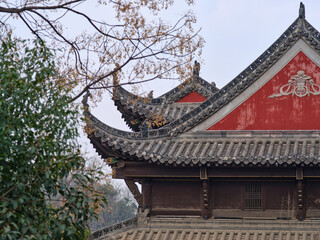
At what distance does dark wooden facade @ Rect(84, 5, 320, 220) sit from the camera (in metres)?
17.2

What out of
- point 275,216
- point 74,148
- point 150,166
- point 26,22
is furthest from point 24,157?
point 275,216

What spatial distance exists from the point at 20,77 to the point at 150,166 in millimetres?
7728

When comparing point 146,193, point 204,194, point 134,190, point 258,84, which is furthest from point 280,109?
point 134,190

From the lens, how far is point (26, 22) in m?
13.3

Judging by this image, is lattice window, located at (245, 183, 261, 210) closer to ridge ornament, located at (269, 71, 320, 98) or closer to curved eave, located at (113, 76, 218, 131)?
ridge ornament, located at (269, 71, 320, 98)

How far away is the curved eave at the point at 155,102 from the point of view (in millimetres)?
20125

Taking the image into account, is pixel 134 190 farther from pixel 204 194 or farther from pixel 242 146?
pixel 242 146

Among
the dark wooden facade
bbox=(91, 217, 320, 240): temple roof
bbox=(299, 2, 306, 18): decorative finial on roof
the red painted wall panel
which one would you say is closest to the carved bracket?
the dark wooden facade

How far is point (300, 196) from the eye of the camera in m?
17.1

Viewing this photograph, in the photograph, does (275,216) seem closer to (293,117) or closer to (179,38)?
(293,117)

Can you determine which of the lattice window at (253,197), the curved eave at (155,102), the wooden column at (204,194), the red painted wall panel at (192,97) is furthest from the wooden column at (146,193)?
the red painted wall panel at (192,97)

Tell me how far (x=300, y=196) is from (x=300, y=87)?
8.77 ft

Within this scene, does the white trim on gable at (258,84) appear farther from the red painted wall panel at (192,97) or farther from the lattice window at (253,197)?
the red painted wall panel at (192,97)

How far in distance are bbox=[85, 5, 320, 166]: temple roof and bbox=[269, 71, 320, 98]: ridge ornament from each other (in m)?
0.64
